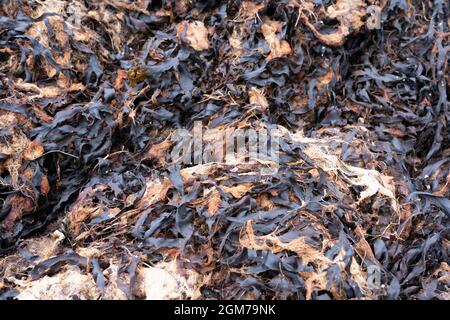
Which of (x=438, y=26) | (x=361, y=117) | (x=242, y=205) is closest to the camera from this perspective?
(x=242, y=205)

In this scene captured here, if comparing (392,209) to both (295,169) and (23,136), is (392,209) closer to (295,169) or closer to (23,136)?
(295,169)

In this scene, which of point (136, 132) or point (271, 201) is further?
point (136, 132)

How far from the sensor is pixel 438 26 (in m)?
2.43

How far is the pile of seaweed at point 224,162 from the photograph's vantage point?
1540 mm

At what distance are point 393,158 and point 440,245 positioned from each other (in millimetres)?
400

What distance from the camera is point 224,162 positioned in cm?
186

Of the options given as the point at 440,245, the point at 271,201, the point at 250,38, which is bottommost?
the point at 440,245

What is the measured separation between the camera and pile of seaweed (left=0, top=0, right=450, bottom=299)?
1540mm

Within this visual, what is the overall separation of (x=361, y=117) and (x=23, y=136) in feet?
4.41

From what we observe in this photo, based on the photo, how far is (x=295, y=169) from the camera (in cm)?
179

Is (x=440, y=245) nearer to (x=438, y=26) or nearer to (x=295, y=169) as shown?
(x=295, y=169)

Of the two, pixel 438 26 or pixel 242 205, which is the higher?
pixel 438 26
